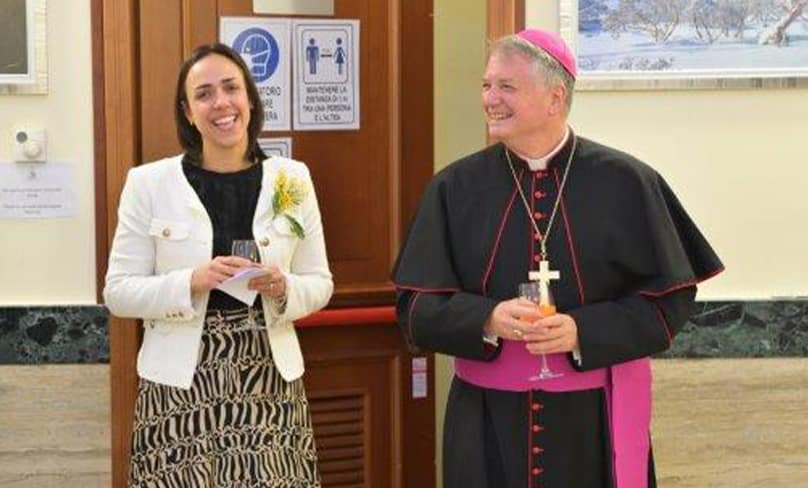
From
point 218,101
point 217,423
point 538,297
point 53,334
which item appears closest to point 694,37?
point 538,297

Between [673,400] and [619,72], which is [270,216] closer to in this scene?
[619,72]

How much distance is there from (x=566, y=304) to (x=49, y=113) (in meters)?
1.72

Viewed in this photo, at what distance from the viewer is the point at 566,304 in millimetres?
2736

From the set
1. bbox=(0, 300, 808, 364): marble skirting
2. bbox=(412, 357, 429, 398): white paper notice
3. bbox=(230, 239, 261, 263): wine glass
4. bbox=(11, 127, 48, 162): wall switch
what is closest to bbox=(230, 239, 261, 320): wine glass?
bbox=(230, 239, 261, 263): wine glass

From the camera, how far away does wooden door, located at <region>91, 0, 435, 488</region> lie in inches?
139

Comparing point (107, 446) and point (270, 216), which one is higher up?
point (270, 216)

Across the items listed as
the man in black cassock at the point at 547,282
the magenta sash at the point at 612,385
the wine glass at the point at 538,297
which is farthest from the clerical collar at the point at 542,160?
the magenta sash at the point at 612,385

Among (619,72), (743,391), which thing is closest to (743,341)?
(743,391)

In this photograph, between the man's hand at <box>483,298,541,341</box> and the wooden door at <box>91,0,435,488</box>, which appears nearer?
the man's hand at <box>483,298,541,341</box>

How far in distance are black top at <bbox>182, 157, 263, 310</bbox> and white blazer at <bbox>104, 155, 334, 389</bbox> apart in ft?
0.07

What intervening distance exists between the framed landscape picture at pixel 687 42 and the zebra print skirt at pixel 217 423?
1.40m

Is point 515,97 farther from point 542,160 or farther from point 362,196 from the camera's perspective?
point 362,196

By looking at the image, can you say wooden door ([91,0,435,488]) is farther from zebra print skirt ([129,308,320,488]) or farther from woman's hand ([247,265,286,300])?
woman's hand ([247,265,286,300])

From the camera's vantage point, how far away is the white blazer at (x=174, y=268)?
114 inches
